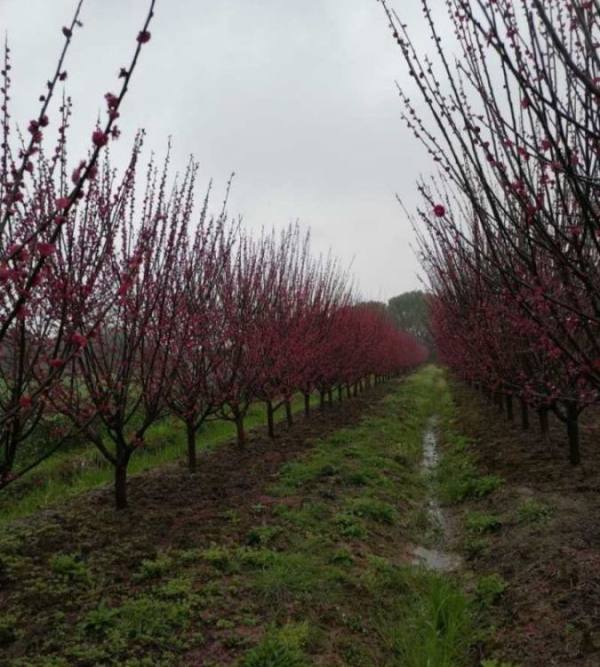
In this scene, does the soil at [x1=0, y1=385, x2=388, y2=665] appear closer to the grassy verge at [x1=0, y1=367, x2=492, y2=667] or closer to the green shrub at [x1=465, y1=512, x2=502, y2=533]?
the grassy verge at [x1=0, y1=367, x2=492, y2=667]

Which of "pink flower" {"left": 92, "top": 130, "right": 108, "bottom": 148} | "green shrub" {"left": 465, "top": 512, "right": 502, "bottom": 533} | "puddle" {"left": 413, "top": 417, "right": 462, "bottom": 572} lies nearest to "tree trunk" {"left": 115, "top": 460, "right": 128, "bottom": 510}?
"puddle" {"left": 413, "top": 417, "right": 462, "bottom": 572}

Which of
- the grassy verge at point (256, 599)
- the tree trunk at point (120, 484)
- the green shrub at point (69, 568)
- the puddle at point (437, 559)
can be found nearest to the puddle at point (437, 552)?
the puddle at point (437, 559)

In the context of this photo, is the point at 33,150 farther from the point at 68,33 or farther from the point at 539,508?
the point at 539,508

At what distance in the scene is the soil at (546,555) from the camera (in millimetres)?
3666

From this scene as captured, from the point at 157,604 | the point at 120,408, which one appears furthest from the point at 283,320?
the point at 157,604

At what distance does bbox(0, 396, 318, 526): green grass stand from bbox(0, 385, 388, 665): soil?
79 centimetres

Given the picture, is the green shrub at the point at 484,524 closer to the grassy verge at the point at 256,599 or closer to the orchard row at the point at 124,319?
the grassy verge at the point at 256,599

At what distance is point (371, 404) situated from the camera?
19.2 meters

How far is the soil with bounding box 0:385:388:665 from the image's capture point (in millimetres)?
3949

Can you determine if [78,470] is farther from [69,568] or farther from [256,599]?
[256,599]

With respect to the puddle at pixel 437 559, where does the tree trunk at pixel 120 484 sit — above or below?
above

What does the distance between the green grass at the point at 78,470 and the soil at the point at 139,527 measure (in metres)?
0.79

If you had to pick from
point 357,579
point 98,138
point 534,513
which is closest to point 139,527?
point 357,579

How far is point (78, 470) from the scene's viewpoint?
31.4 ft
